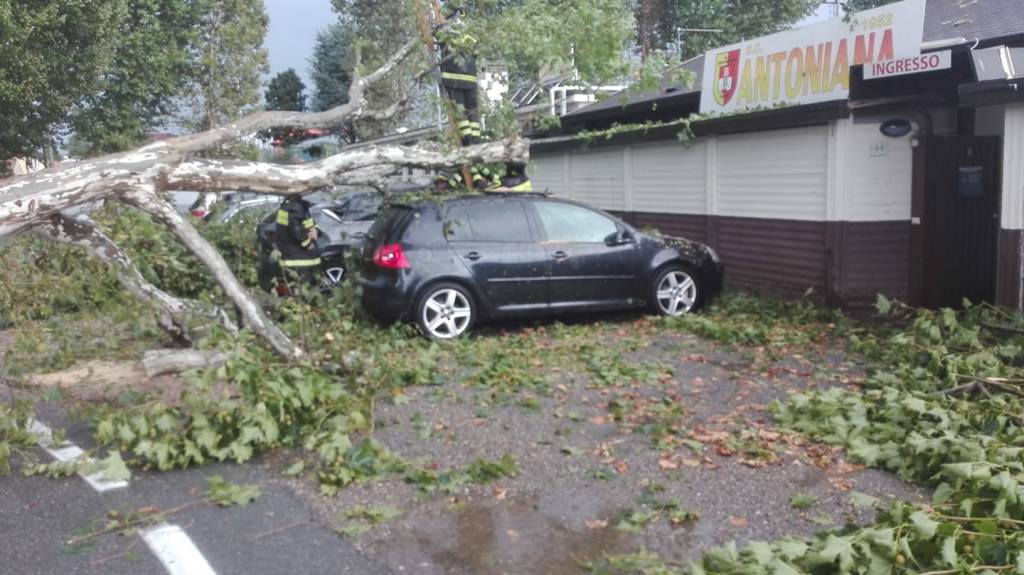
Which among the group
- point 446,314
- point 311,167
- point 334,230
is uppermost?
point 311,167

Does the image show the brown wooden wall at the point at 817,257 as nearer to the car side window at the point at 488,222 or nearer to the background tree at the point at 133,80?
the car side window at the point at 488,222

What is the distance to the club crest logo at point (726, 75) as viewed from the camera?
12.8 meters

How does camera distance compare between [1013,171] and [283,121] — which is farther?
[283,121]

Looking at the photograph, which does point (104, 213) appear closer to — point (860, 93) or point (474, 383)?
point (474, 383)

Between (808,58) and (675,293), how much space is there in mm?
3121

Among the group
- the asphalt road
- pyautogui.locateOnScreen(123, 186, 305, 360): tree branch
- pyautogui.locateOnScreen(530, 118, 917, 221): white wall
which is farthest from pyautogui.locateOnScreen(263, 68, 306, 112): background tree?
the asphalt road

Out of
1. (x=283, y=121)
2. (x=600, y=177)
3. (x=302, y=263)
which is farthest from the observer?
(x=600, y=177)

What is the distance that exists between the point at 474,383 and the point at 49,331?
11.0 feet

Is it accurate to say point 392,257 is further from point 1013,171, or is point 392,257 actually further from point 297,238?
point 1013,171

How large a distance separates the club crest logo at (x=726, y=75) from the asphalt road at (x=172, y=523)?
28.6 ft

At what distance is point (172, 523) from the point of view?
17.6ft

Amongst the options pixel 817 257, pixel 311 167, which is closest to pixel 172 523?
pixel 311 167

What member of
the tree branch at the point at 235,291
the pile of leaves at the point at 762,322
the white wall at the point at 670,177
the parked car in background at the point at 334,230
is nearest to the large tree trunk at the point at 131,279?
the tree branch at the point at 235,291

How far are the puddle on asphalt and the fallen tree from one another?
2593mm
